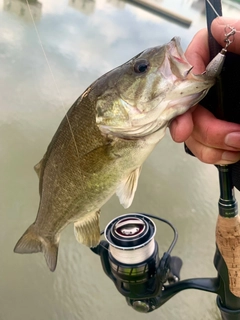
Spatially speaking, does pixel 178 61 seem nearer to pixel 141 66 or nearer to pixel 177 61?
pixel 177 61

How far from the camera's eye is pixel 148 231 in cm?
121

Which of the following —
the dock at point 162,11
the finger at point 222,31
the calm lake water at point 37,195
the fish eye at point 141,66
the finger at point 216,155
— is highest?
the finger at point 222,31

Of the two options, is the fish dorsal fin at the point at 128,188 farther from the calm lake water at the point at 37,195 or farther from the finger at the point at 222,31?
the calm lake water at the point at 37,195

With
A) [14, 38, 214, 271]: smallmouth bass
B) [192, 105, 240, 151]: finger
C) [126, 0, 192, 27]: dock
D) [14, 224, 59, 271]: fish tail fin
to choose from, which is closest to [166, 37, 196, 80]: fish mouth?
[14, 38, 214, 271]: smallmouth bass

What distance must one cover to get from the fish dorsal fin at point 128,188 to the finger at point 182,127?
0.56 ft

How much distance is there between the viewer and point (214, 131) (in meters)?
0.83

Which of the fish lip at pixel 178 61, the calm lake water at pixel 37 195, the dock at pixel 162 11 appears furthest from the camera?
the dock at pixel 162 11

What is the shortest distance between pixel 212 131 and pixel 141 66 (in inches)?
8.7

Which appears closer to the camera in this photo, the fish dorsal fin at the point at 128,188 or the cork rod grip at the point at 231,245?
the fish dorsal fin at the point at 128,188

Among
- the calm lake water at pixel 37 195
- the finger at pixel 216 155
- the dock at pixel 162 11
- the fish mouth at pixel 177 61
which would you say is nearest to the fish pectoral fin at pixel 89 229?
the finger at pixel 216 155

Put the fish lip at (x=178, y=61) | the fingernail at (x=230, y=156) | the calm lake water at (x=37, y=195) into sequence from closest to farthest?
the fish lip at (x=178, y=61) → the fingernail at (x=230, y=156) → the calm lake water at (x=37, y=195)

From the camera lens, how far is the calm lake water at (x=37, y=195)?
5.66 ft

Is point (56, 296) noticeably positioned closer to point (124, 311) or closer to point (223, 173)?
point (124, 311)

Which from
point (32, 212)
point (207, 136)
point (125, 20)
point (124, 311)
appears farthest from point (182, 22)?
point (207, 136)
